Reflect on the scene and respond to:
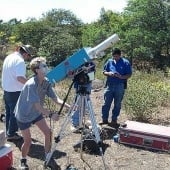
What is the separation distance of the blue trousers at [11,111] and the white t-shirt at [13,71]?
0.11 m

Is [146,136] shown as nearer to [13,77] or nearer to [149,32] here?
[13,77]

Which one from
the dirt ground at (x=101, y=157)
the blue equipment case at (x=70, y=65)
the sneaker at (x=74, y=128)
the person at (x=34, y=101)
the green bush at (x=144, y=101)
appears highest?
the blue equipment case at (x=70, y=65)

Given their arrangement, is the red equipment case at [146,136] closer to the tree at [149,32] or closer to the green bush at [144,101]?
the green bush at [144,101]

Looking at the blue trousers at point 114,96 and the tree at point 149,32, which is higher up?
the tree at point 149,32

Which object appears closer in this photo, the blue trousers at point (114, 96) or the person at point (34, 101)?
the person at point (34, 101)

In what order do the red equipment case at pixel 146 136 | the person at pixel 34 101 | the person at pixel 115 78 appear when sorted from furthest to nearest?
the person at pixel 115 78 < the red equipment case at pixel 146 136 < the person at pixel 34 101

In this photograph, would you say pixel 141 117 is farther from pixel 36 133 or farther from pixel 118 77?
pixel 36 133

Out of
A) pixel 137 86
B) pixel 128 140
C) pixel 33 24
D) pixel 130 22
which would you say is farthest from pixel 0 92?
pixel 33 24

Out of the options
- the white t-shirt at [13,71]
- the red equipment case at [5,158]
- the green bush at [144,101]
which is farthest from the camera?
the green bush at [144,101]

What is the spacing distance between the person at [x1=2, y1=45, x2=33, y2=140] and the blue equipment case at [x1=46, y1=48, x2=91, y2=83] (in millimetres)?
792

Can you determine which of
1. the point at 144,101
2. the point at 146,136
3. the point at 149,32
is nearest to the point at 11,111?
the point at 146,136

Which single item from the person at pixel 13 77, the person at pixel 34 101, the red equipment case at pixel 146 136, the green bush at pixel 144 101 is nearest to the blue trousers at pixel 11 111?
the person at pixel 13 77

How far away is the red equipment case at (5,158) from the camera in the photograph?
5633 millimetres

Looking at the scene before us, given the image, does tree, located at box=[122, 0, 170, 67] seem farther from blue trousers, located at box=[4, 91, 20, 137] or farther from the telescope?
the telescope
